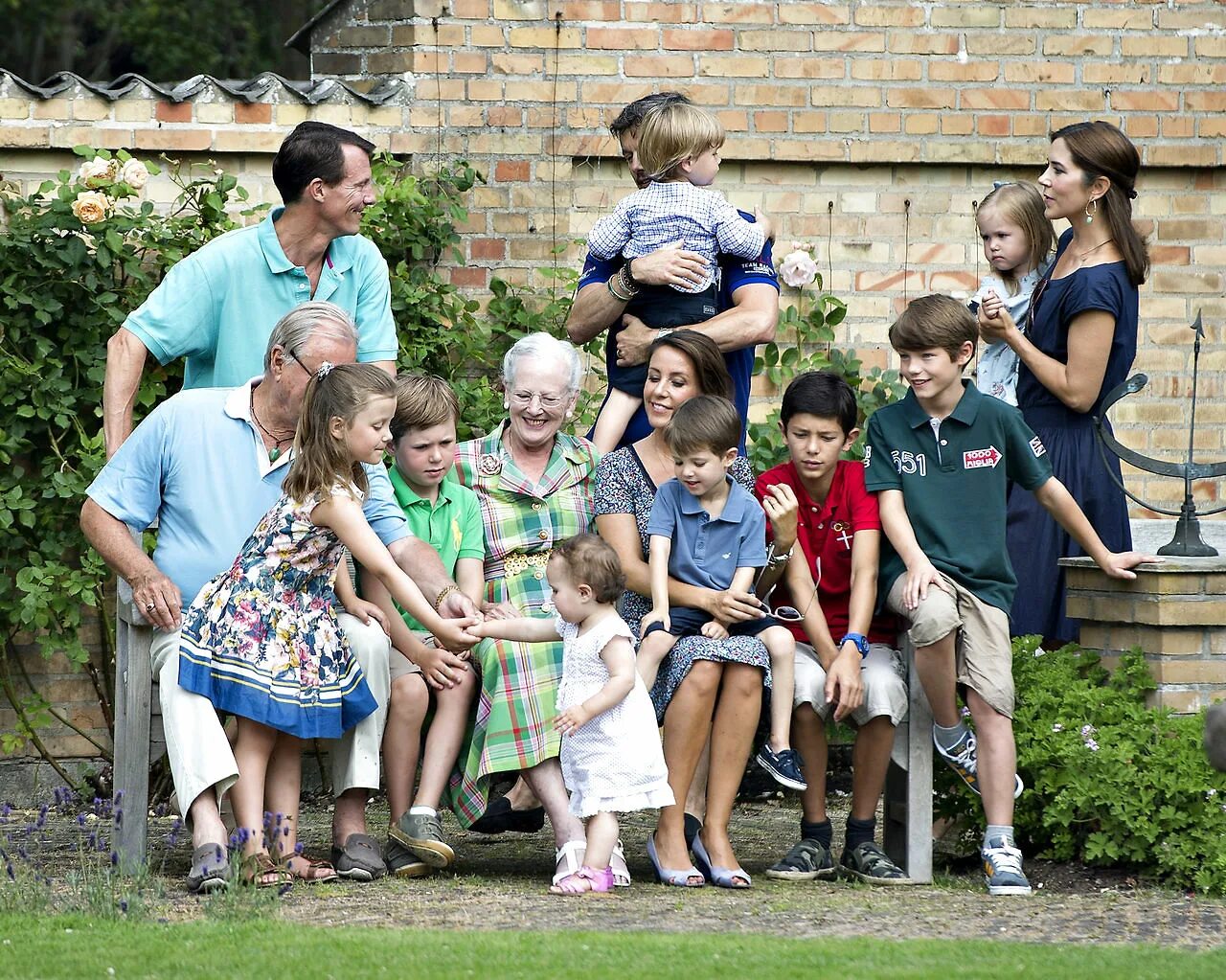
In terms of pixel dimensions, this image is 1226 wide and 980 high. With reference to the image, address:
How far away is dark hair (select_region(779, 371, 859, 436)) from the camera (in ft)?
15.1

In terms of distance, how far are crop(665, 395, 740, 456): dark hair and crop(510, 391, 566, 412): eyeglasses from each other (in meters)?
0.40

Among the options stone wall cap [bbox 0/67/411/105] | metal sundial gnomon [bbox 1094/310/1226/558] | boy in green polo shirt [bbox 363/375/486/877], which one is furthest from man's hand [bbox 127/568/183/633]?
metal sundial gnomon [bbox 1094/310/1226/558]

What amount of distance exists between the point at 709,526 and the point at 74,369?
2555mm

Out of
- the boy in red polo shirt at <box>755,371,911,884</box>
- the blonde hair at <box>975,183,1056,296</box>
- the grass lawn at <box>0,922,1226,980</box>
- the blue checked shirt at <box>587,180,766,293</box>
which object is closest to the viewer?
the grass lawn at <box>0,922,1226,980</box>

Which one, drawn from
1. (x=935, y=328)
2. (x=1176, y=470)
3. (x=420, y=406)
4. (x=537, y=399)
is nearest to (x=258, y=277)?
(x=420, y=406)

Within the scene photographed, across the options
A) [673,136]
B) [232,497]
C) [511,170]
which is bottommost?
[232,497]

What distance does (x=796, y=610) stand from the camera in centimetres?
458

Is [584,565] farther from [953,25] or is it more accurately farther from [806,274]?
[953,25]

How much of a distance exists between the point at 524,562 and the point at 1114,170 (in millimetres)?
2056

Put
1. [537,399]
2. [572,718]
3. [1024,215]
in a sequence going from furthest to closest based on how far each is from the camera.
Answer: [1024,215] < [537,399] < [572,718]

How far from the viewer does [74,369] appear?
19.4 feet

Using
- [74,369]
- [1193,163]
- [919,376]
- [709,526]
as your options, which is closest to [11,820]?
[74,369]

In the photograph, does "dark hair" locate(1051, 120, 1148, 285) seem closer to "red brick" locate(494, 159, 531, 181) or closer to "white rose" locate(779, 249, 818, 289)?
"white rose" locate(779, 249, 818, 289)

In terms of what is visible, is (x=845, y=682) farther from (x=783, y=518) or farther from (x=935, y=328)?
(x=935, y=328)
